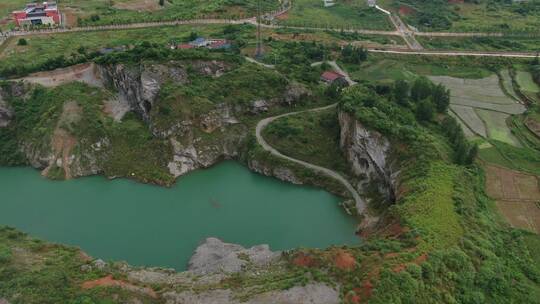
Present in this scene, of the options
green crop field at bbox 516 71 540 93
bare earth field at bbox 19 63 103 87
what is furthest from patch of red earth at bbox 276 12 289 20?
green crop field at bbox 516 71 540 93

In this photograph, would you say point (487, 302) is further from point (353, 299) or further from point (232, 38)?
point (232, 38)

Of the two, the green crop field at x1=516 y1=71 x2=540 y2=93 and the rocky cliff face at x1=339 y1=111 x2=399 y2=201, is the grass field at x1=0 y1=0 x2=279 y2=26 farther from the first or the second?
the green crop field at x1=516 y1=71 x2=540 y2=93

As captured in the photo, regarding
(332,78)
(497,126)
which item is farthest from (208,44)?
(497,126)

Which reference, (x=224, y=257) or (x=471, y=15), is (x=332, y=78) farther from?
(x=471, y=15)

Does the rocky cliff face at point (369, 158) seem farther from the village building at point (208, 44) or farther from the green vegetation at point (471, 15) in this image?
the green vegetation at point (471, 15)

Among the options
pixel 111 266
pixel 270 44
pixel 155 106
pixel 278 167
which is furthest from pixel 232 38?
pixel 111 266

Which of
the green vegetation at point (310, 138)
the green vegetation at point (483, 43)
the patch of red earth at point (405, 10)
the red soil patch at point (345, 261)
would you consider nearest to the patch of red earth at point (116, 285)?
the red soil patch at point (345, 261)

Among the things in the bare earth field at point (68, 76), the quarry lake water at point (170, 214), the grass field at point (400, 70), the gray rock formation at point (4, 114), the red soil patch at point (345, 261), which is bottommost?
the quarry lake water at point (170, 214)
